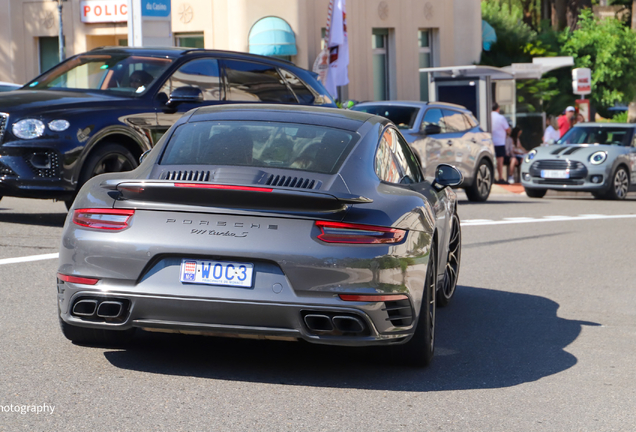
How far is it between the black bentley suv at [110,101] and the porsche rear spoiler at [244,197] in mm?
5534

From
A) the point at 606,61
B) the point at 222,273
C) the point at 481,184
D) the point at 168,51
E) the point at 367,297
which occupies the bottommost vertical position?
the point at 481,184

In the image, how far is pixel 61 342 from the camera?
6.06 m

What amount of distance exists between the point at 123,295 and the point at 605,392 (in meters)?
2.54

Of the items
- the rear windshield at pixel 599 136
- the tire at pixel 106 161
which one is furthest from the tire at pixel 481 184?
the tire at pixel 106 161

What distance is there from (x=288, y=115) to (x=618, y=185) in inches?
665

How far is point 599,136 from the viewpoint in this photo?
22.6 m

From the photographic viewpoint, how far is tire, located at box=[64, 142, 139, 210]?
34.7ft

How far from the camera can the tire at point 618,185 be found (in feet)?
70.8

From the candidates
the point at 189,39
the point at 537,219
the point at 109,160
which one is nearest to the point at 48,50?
the point at 189,39

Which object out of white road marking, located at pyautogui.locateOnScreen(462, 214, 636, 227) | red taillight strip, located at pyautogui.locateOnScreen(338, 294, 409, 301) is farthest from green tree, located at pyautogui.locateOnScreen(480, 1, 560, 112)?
red taillight strip, located at pyautogui.locateOnScreen(338, 294, 409, 301)

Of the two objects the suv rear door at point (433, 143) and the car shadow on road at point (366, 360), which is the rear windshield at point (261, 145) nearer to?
the car shadow on road at point (366, 360)

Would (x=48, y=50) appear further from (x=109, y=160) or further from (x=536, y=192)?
(x=109, y=160)

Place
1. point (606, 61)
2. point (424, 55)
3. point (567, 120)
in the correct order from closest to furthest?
point (567, 120) < point (424, 55) < point (606, 61)

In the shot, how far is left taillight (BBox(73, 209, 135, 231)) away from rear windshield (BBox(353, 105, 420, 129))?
12988 millimetres
